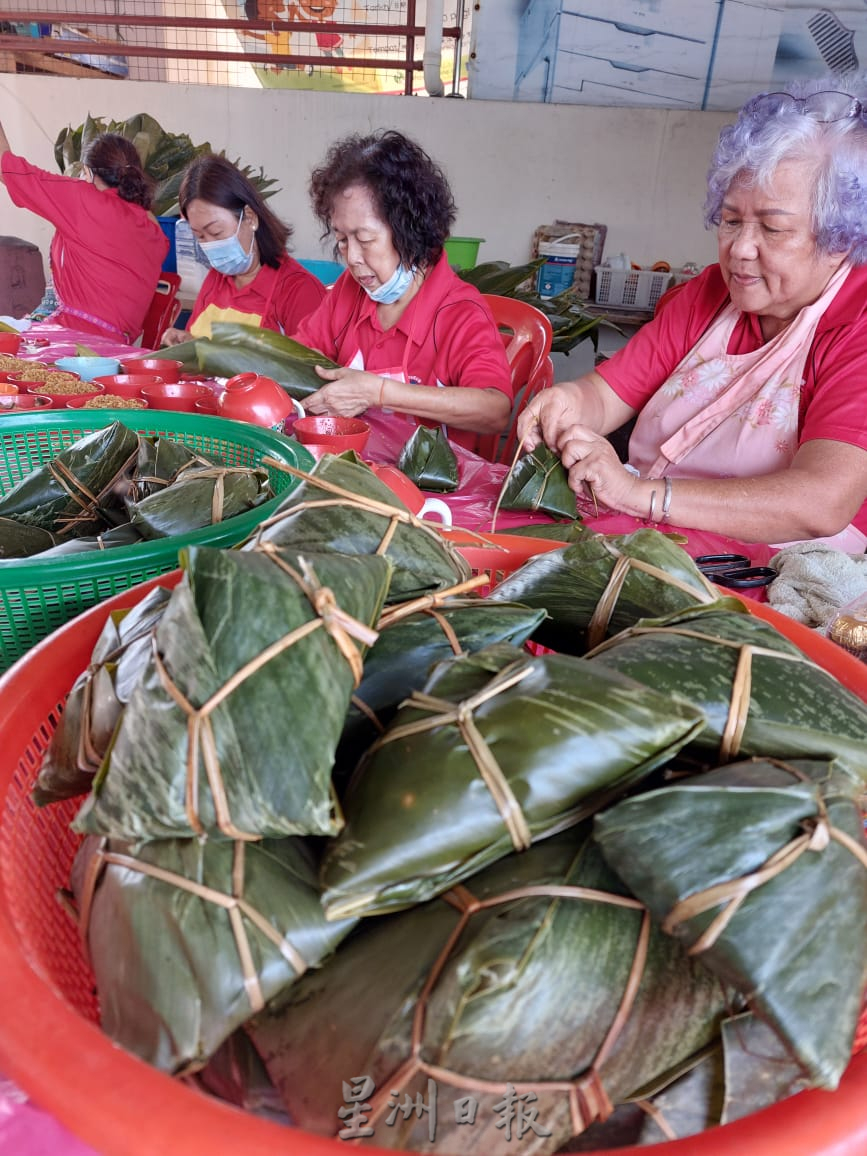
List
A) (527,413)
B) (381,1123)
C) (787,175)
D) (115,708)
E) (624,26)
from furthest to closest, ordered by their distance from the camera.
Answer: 1. (624,26)
2. (527,413)
3. (787,175)
4. (115,708)
5. (381,1123)

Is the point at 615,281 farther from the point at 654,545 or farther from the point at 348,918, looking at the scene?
the point at 348,918

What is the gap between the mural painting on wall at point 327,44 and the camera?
5586mm

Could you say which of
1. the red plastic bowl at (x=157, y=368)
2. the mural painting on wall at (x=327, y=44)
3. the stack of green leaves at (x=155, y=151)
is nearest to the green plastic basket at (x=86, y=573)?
the red plastic bowl at (x=157, y=368)

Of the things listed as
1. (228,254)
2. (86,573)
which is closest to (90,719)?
(86,573)

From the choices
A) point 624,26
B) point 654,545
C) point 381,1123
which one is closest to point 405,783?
point 381,1123

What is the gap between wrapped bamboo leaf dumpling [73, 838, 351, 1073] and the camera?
1.55 feet

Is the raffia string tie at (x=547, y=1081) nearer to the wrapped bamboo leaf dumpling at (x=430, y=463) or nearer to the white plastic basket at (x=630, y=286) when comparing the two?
the wrapped bamboo leaf dumpling at (x=430, y=463)

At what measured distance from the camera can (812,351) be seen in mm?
1765

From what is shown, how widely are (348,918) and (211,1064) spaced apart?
5.3 inches

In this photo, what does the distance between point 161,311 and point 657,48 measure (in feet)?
12.4

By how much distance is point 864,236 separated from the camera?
162 centimetres

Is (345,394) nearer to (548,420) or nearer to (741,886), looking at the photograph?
(548,420)

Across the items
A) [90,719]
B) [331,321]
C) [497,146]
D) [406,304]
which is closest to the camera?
[90,719]

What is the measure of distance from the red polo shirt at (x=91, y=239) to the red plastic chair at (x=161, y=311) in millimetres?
270
